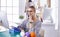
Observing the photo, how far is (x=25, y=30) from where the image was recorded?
4.14ft

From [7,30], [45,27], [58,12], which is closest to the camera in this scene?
[7,30]

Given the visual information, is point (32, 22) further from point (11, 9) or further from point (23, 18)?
point (11, 9)

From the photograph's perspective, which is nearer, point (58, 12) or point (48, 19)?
point (48, 19)

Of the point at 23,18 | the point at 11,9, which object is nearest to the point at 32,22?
the point at 23,18

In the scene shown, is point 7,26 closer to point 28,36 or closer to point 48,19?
point 28,36

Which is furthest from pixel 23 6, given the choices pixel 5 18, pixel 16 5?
pixel 5 18

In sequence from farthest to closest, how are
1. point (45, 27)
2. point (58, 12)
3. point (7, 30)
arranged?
1. point (58, 12)
2. point (45, 27)
3. point (7, 30)

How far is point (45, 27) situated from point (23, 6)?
30 centimetres

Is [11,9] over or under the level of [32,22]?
over

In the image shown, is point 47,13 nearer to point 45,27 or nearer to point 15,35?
Result: point 45,27

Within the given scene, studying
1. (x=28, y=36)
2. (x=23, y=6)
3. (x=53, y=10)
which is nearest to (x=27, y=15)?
(x=23, y=6)

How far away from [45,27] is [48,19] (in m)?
0.10

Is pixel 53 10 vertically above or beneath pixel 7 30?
above

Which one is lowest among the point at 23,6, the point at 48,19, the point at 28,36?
the point at 28,36
